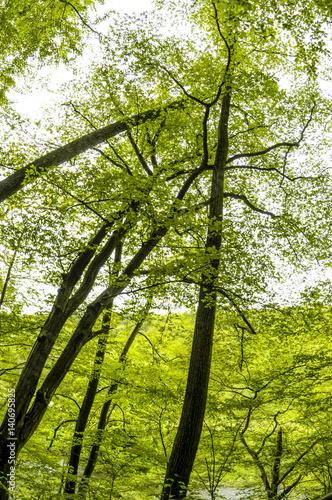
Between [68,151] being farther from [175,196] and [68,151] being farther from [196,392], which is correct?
[196,392]

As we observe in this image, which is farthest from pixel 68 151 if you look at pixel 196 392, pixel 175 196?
pixel 196 392

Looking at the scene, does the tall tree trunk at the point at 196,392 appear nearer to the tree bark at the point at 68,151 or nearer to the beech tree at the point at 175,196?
the beech tree at the point at 175,196

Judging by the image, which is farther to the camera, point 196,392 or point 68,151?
point 68,151

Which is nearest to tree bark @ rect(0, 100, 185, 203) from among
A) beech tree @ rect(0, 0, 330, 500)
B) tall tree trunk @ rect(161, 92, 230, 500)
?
beech tree @ rect(0, 0, 330, 500)

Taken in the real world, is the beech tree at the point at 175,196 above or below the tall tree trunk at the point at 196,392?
above

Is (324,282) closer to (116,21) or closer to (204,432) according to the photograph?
(204,432)

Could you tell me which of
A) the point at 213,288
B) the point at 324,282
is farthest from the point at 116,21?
the point at 324,282

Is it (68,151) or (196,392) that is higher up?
(68,151)

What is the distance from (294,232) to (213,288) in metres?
3.04

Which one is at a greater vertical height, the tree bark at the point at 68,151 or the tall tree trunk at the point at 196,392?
the tree bark at the point at 68,151

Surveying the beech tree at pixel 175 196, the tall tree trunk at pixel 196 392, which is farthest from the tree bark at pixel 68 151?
the tall tree trunk at pixel 196 392

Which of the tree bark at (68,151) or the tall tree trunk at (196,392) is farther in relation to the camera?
the tree bark at (68,151)

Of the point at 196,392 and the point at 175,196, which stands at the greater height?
the point at 175,196

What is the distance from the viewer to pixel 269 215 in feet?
22.7
